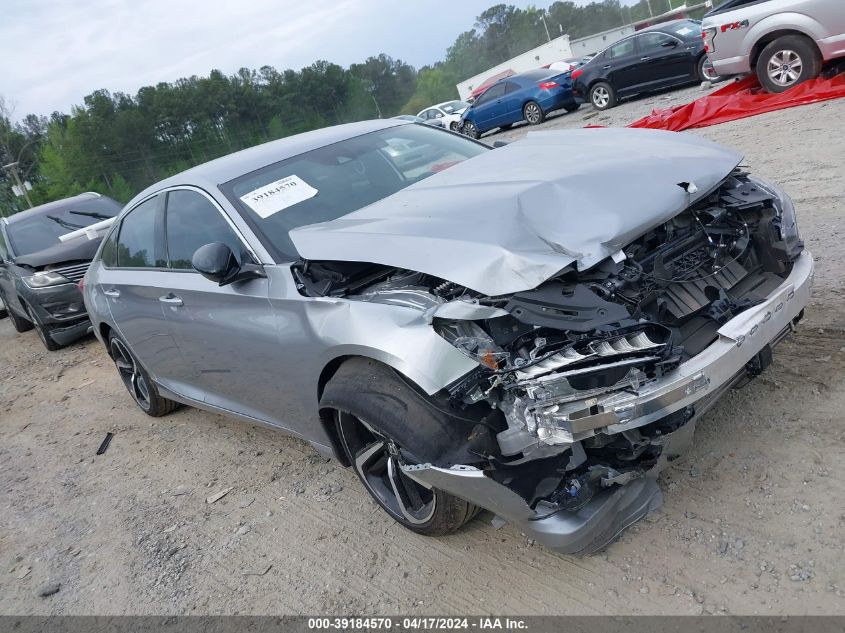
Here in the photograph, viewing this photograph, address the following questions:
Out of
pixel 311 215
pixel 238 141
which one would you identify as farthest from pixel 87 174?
pixel 311 215

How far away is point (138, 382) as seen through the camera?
17.1 ft

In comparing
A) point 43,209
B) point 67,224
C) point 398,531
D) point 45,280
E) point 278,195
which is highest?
point 43,209

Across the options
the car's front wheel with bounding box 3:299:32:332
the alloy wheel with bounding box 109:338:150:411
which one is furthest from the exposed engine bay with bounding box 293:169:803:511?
the car's front wheel with bounding box 3:299:32:332

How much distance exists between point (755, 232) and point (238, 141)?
44639 mm

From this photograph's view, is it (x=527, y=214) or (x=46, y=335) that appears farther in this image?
(x=46, y=335)

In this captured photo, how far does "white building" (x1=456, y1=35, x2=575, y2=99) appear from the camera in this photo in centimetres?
4416

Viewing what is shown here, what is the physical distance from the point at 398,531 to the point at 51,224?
7921 mm

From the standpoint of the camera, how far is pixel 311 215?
3275 millimetres

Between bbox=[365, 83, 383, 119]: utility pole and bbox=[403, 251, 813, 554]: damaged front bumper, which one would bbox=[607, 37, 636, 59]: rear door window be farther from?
bbox=[365, 83, 383, 119]: utility pole

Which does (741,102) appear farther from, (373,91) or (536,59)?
(373,91)

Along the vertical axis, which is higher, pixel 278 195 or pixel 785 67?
pixel 278 195

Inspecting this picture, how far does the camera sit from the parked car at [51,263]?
26.1ft

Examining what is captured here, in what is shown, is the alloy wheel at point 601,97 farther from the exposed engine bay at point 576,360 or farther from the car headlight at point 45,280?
the exposed engine bay at point 576,360

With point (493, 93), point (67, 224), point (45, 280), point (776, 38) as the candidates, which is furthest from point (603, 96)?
point (45, 280)
